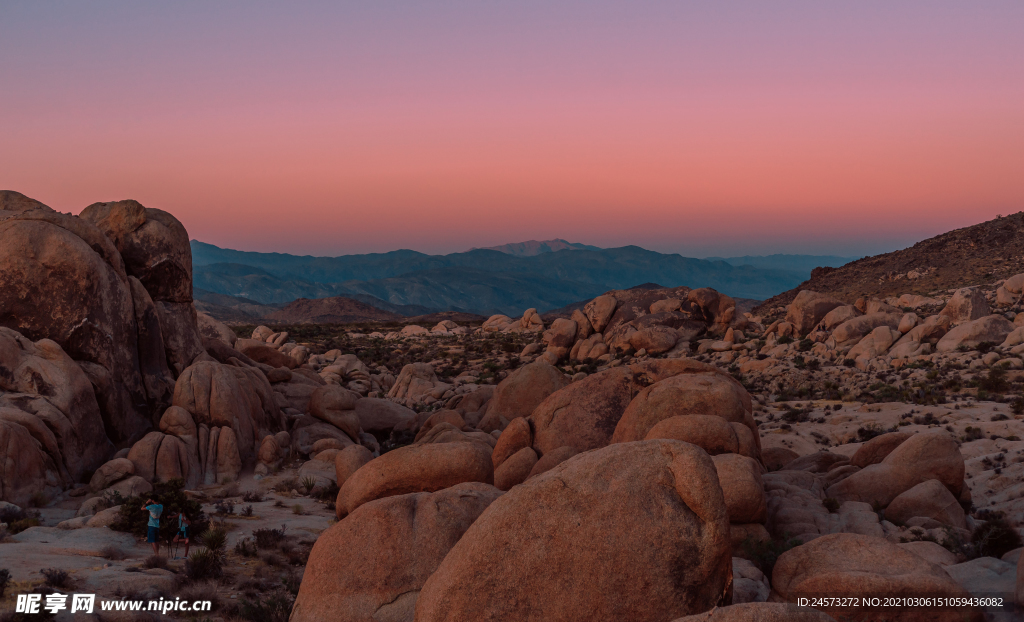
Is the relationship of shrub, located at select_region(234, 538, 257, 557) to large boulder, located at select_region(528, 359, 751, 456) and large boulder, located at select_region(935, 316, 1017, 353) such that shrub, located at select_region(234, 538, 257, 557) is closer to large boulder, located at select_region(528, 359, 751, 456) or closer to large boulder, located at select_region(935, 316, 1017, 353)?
large boulder, located at select_region(528, 359, 751, 456)

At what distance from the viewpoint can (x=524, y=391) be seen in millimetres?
30766

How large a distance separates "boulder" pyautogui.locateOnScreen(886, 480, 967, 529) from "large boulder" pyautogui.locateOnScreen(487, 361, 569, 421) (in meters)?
16.0

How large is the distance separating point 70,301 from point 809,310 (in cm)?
4537

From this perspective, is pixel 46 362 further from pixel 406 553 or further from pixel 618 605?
pixel 618 605

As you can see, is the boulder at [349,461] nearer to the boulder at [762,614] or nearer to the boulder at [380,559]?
the boulder at [380,559]

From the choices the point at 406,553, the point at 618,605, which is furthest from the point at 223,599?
the point at 618,605

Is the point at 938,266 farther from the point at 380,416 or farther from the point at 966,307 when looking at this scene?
the point at 380,416

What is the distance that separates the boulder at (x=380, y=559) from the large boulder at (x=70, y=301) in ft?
49.8

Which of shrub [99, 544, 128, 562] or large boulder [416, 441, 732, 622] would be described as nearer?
large boulder [416, 441, 732, 622]

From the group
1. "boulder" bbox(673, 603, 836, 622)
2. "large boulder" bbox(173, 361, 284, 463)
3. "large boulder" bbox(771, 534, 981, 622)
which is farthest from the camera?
"large boulder" bbox(173, 361, 284, 463)

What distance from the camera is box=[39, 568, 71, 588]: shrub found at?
12031 millimetres

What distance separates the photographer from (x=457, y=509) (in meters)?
13.1

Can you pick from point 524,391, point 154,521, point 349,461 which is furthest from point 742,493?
point 524,391

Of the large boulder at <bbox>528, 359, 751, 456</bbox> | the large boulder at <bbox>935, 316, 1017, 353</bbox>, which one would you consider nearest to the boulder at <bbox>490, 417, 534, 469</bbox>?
the large boulder at <bbox>528, 359, 751, 456</bbox>
